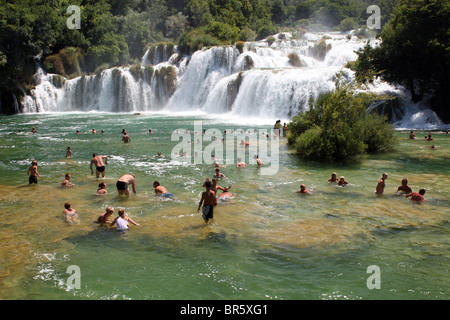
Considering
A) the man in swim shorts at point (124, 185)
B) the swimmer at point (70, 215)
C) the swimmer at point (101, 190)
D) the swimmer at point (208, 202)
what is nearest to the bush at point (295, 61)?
the man in swim shorts at point (124, 185)

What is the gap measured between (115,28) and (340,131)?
5595cm

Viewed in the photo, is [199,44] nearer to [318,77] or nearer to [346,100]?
[318,77]

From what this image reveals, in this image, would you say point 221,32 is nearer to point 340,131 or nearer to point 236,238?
point 340,131

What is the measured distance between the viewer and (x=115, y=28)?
6359 centimetres

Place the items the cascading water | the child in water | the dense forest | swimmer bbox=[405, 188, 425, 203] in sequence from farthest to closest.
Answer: the dense forest < the cascading water < swimmer bbox=[405, 188, 425, 203] < the child in water

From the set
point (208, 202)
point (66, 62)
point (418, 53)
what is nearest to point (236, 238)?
point (208, 202)

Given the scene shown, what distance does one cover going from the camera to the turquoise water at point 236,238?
6.75 metres

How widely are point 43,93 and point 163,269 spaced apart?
47157 mm

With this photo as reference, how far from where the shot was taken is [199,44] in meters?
48.9

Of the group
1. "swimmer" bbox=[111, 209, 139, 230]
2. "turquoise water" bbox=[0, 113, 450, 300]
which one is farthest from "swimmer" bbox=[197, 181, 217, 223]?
"swimmer" bbox=[111, 209, 139, 230]

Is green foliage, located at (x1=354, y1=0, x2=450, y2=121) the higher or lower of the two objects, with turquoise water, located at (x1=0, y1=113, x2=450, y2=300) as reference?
higher

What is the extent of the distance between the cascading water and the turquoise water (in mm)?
16687

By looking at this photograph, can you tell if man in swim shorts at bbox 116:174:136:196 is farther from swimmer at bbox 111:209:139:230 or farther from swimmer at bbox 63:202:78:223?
swimmer at bbox 111:209:139:230

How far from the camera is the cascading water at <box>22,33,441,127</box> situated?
1261 inches
